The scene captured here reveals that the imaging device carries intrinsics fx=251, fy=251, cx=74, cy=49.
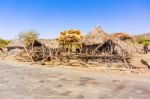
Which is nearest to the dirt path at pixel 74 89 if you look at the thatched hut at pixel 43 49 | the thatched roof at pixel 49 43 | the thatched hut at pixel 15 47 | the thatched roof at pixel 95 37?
the thatched roof at pixel 95 37

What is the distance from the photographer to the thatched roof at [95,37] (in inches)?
1091

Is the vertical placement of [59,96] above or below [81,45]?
below

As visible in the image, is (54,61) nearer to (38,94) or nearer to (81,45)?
(81,45)

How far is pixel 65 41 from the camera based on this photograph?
35.0 metres

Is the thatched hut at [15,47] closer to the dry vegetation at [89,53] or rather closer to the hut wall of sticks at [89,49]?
the dry vegetation at [89,53]

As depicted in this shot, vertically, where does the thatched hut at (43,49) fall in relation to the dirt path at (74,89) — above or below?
above

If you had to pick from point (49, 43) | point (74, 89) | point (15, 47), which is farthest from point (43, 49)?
point (74, 89)

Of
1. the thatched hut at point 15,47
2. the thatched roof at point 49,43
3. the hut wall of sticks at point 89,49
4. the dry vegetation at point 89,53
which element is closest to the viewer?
the dry vegetation at point 89,53

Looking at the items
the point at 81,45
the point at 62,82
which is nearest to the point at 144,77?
the point at 62,82

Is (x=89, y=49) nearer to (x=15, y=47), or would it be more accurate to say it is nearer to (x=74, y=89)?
(x=74, y=89)

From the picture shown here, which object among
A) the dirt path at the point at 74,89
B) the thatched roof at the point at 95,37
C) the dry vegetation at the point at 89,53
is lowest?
the dirt path at the point at 74,89

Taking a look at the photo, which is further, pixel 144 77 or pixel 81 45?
pixel 81 45

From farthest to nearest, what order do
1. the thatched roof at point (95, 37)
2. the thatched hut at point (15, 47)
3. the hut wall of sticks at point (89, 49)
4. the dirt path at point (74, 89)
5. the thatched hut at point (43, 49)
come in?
the thatched hut at point (15, 47)
the thatched hut at point (43, 49)
the thatched roof at point (95, 37)
the hut wall of sticks at point (89, 49)
the dirt path at point (74, 89)

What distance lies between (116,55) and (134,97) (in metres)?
12.6
